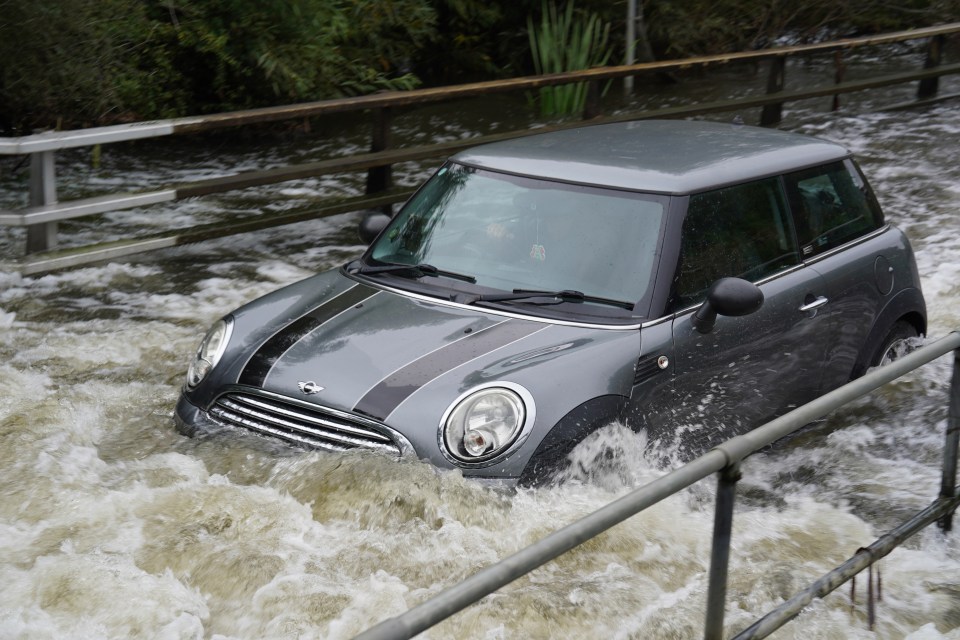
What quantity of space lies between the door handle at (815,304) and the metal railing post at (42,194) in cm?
505

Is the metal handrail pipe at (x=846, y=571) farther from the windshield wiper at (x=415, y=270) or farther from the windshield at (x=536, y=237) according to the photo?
the windshield wiper at (x=415, y=270)

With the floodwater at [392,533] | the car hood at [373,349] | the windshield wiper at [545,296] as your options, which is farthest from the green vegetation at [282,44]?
the windshield wiper at [545,296]

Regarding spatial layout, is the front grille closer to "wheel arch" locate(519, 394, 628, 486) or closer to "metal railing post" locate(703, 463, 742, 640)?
"wheel arch" locate(519, 394, 628, 486)

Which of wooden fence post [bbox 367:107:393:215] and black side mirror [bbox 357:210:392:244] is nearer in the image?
black side mirror [bbox 357:210:392:244]

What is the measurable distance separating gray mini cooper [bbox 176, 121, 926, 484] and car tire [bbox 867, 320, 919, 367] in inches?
0.9

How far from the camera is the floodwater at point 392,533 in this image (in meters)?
3.97

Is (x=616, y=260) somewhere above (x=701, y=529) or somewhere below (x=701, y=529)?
above

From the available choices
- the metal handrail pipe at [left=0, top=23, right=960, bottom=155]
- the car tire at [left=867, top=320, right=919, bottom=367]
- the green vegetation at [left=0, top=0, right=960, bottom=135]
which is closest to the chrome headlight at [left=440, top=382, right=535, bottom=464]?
the car tire at [left=867, top=320, right=919, bottom=367]

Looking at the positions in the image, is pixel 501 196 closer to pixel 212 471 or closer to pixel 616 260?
pixel 616 260

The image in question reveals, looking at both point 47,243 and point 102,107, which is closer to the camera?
point 47,243

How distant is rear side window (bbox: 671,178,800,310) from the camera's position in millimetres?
4969

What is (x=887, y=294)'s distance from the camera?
5.89m

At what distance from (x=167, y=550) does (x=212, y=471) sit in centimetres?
46

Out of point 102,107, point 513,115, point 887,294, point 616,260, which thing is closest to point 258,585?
point 616,260
